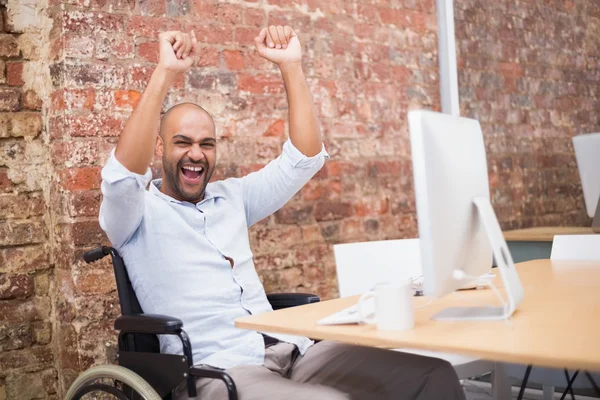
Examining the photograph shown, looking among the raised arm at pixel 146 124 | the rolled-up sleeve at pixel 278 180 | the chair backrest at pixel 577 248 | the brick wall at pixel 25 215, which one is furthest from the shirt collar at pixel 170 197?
the chair backrest at pixel 577 248

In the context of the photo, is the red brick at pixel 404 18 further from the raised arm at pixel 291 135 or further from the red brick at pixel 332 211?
the raised arm at pixel 291 135

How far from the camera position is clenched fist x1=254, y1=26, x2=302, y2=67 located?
8.00 ft

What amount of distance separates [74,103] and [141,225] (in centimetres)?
72

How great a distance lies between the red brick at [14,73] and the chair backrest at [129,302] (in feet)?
3.21

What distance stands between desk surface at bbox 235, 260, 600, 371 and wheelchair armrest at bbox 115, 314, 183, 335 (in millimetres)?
214

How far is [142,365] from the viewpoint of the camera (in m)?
1.84

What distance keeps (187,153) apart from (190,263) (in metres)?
0.37

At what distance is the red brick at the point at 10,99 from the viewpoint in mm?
2600

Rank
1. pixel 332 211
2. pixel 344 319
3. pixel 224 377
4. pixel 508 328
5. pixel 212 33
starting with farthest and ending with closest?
pixel 332 211 → pixel 212 33 → pixel 224 377 → pixel 344 319 → pixel 508 328

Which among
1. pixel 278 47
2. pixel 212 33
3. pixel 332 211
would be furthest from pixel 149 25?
pixel 332 211

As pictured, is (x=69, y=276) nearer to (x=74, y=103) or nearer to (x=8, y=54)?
(x=74, y=103)

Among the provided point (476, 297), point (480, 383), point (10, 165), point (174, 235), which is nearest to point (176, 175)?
point (174, 235)

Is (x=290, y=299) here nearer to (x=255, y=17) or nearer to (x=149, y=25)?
(x=149, y=25)

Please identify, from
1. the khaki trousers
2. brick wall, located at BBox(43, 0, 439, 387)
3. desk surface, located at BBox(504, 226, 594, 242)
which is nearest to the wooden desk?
desk surface, located at BBox(504, 226, 594, 242)
